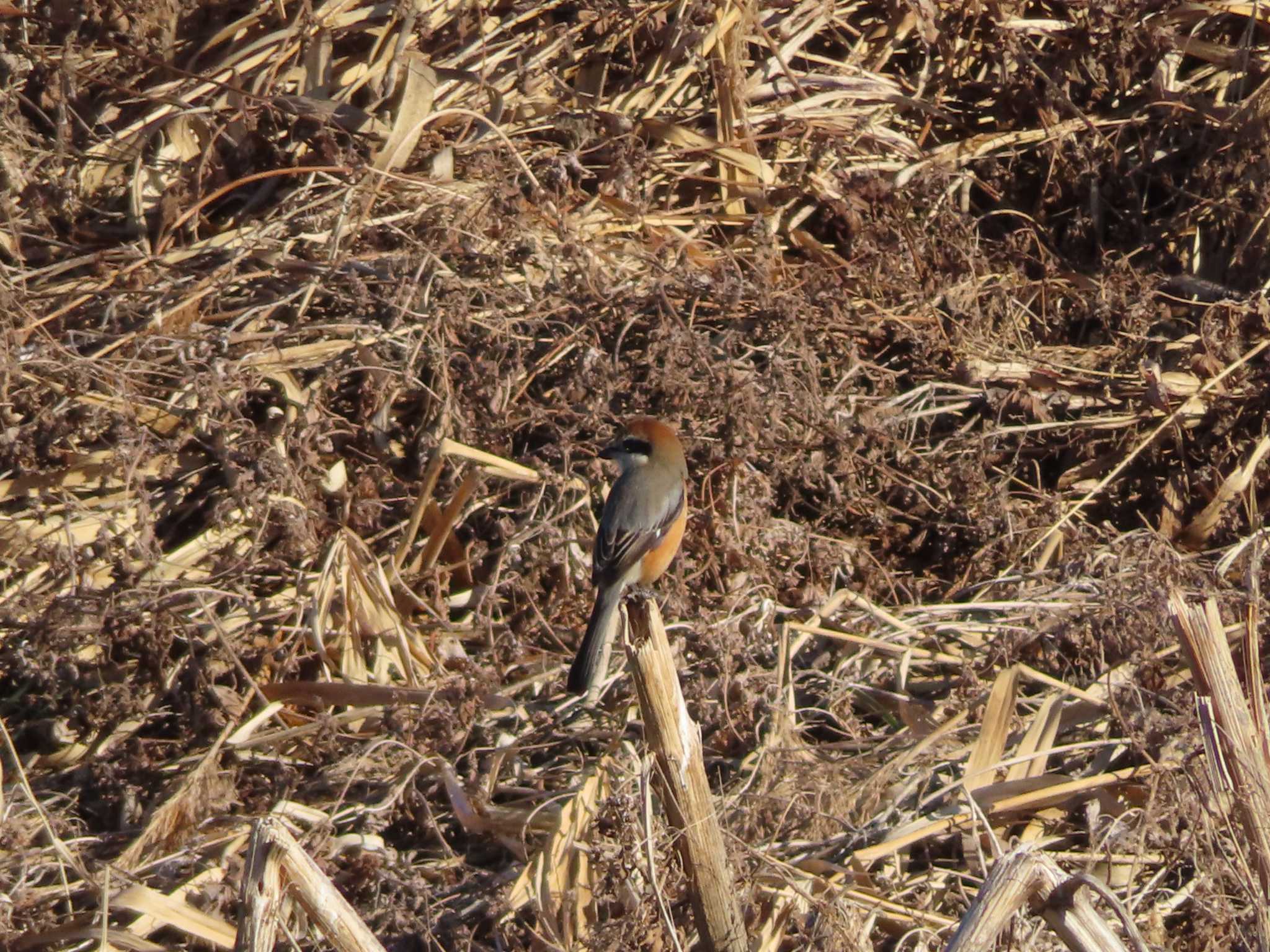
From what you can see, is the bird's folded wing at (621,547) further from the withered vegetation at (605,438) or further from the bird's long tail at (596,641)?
the withered vegetation at (605,438)

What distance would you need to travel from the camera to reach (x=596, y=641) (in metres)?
5.08

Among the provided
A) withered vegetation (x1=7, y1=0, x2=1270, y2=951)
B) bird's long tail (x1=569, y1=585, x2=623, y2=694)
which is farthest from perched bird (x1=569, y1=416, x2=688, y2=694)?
withered vegetation (x1=7, y1=0, x2=1270, y2=951)

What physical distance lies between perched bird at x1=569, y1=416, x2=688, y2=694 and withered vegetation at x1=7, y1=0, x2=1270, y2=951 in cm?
18

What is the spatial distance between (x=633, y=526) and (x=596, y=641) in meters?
0.46

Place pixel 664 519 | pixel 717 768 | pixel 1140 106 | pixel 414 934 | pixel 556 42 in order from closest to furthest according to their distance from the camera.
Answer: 1. pixel 414 934
2. pixel 717 768
3. pixel 664 519
4. pixel 556 42
5. pixel 1140 106

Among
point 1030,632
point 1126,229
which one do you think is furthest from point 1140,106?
point 1030,632

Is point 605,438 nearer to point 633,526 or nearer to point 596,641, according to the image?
point 633,526

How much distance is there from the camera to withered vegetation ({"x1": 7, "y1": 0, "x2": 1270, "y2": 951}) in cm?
462

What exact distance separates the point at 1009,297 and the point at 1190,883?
9.68 feet

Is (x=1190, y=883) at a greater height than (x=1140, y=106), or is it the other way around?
(x=1140, y=106)

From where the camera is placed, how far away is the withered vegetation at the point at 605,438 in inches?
182

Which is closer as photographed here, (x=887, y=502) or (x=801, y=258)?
(x=887, y=502)

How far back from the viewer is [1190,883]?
179 inches

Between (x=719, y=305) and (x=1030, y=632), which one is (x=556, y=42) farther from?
(x=1030, y=632)
